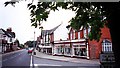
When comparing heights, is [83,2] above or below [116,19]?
above

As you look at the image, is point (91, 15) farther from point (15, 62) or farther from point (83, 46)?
point (83, 46)

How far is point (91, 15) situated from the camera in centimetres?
721

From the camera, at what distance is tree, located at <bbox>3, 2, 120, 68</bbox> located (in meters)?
5.79

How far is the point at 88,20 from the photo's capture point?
6910 mm

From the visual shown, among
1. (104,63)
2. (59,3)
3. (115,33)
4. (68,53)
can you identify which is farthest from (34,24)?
(68,53)

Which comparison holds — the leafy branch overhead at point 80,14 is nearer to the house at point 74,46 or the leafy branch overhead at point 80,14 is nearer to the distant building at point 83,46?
the distant building at point 83,46

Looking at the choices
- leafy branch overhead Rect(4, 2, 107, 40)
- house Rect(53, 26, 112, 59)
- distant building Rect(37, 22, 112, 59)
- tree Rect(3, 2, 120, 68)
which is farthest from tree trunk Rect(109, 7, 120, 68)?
house Rect(53, 26, 112, 59)

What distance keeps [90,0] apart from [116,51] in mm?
1391

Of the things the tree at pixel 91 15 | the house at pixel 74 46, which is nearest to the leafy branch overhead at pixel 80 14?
the tree at pixel 91 15

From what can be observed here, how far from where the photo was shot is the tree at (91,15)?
5.79 metres

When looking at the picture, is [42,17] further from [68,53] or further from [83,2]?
[68,53]

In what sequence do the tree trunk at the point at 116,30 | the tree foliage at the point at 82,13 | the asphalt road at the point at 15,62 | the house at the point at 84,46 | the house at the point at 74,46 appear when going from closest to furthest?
the tree trunk at the point at 116,30, the tree foliage at the point at 82,13, the asphalt road at the point at 15,62, the house at the point at 84,46, the house at the point at 74,46

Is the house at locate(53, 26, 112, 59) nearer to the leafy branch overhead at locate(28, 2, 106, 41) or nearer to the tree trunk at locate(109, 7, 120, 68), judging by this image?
the leafy branch overhead at locate(28, 2, 106, 41)

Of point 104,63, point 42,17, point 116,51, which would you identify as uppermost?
point 42,17
